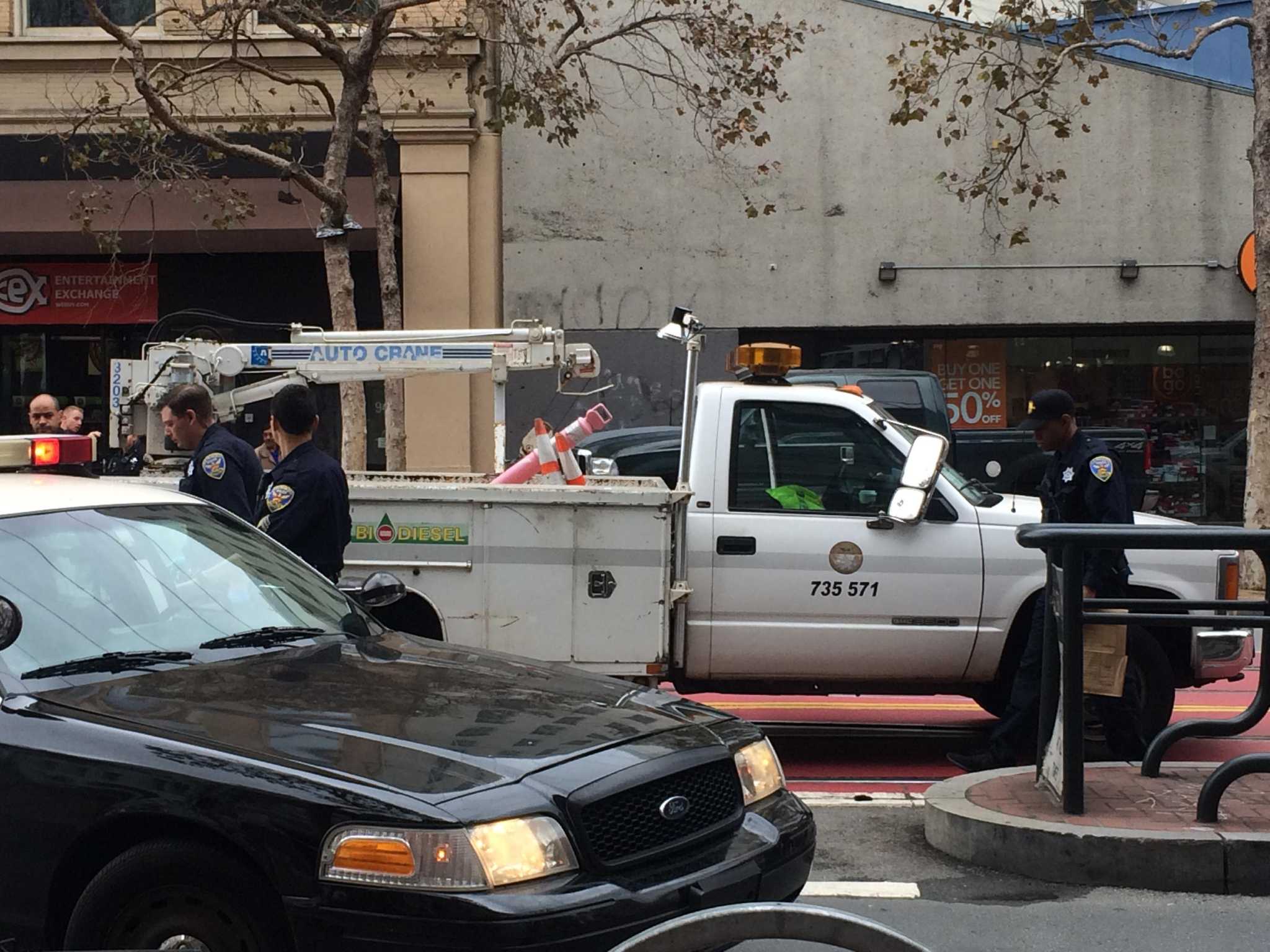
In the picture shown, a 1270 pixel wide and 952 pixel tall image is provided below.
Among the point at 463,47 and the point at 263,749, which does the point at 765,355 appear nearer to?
the point at 263,749

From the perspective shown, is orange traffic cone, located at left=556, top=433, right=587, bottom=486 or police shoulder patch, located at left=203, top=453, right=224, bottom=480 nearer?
police shoulder patch, located at left=203, top=453, right=224, bottom=480

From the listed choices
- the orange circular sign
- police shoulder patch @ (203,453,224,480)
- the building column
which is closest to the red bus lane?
police shoulder patch @ (203,453,224,480)

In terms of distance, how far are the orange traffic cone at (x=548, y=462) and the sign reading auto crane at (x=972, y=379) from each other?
40.3 feet

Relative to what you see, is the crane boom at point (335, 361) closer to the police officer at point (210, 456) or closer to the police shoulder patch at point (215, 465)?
the police officer at point (210, 456)

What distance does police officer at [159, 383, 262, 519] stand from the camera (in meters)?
7.15

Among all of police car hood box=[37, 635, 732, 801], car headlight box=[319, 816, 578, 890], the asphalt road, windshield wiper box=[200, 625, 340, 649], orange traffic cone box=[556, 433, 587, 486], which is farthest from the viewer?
orange traffic cone box=[556, 433, 587, 486]

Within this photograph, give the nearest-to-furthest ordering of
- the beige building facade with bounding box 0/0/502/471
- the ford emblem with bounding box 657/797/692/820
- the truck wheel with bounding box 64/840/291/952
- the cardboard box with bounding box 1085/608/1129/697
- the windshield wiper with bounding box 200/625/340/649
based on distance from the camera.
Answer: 1. the truck wheel with bounding box 64/840/291/952
2. the ford emblem with bounding box 657/797/692/820
3. the windshield wiper with bounding box 200/625/340/649
4. the cardboard box with bounding box 1085/608/1129/697
5. the beige building facade with bounding box 0/0/502/471

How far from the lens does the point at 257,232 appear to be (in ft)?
57.9

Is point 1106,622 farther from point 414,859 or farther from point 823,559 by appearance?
point 414,859

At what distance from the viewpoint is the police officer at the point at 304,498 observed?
6.66 metres

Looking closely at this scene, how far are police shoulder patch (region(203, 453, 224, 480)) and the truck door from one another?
2594 millimetres

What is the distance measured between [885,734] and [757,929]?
6559 mm

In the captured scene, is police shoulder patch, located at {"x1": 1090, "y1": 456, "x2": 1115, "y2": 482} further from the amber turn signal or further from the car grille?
the amber turn signal

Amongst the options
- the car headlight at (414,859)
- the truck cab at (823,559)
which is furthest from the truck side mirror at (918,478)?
the car headlight at (414,859)
